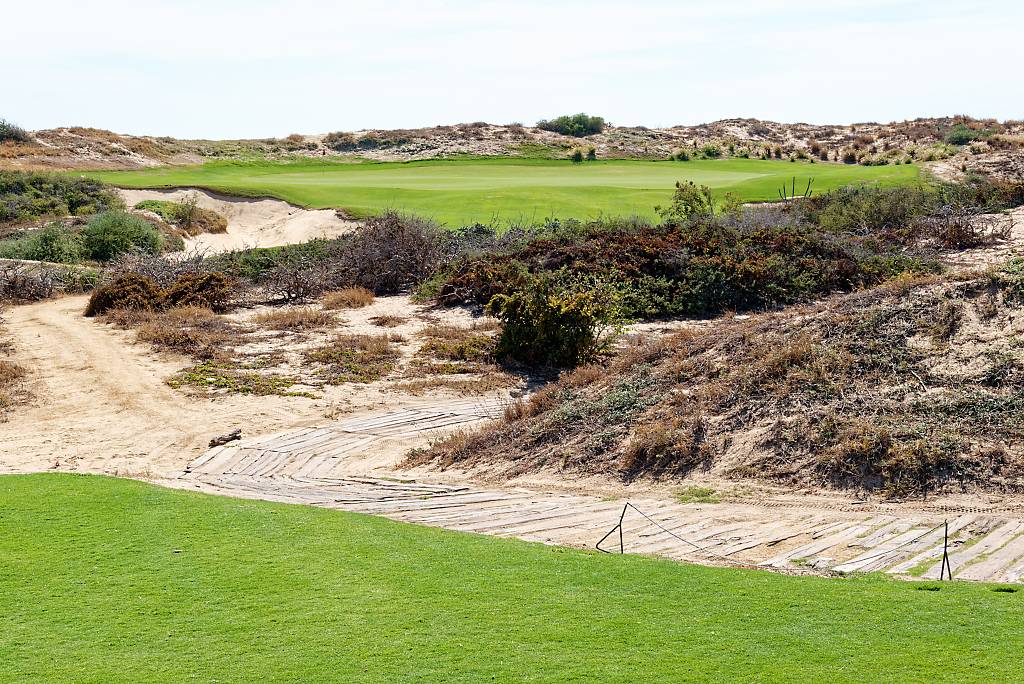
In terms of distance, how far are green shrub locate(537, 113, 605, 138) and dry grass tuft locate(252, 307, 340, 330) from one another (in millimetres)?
46254

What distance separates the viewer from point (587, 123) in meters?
65.9

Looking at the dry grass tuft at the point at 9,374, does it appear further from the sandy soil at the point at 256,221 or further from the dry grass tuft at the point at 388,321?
the sandy soil at the point at 256,221

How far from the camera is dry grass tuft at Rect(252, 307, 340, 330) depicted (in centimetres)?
1919

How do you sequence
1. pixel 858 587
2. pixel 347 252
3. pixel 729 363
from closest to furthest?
1. pixel 858 587
2. pixel 729 363
3. pixel 347 252

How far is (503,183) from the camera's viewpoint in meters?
39.2

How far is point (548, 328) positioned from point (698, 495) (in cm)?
694

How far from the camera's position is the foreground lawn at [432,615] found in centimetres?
506

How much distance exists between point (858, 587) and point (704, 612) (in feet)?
3.69

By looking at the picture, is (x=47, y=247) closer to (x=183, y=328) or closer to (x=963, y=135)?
(x=183, y=328)

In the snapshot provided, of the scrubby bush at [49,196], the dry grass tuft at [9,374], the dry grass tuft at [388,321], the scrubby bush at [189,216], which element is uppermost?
the scrubby bush at [49,196]

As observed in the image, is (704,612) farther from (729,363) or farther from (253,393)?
(253,393)

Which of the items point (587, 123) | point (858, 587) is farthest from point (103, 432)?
point (587, 123)

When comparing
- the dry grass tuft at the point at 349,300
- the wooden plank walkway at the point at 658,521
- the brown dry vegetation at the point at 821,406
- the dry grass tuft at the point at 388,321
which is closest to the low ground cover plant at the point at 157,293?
the dry grass tuft at the point at 349,300

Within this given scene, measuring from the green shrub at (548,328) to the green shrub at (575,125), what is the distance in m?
49.1
